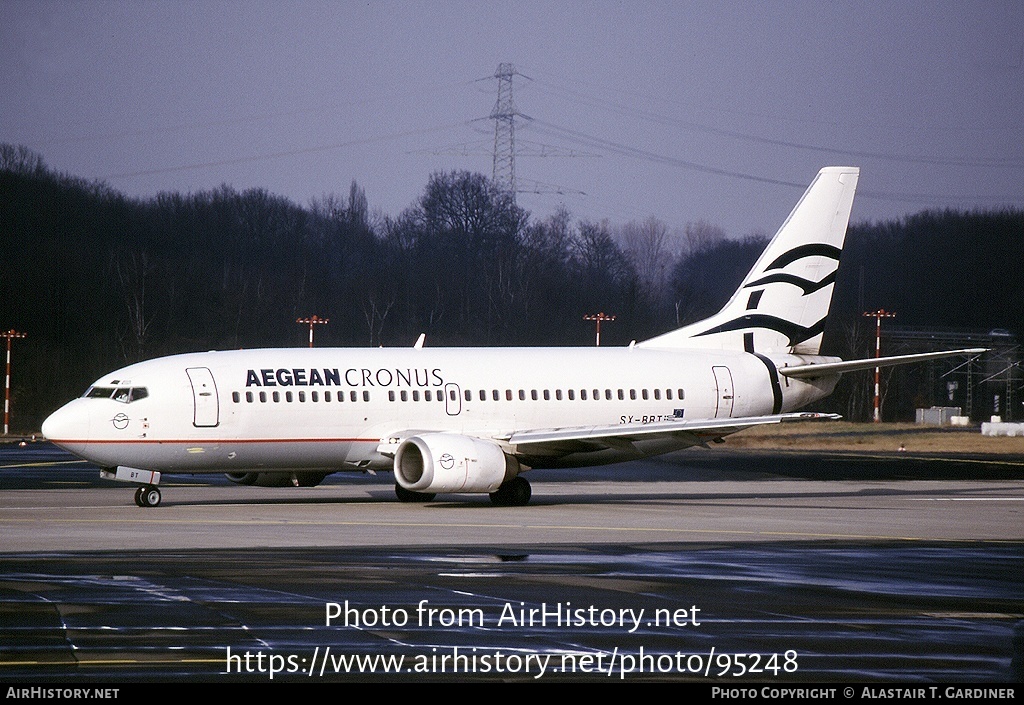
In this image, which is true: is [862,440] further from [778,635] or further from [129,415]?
[778,635]

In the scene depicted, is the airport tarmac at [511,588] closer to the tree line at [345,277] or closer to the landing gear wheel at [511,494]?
the landing gear wheel at [511,494]

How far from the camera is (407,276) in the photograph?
112 metres

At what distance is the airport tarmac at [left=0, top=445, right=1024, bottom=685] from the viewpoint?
39.7 feet

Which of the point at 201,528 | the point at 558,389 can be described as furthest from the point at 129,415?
the point at 558,389

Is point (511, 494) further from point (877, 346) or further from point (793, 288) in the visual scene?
point (877, 346)

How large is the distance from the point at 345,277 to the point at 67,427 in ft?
272

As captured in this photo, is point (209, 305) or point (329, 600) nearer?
point (329, 600)

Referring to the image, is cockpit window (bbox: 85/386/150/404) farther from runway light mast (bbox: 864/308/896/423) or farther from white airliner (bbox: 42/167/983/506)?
runway light mast (bbox: 864/308/896/423)

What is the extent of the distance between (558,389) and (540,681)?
24.0 meters

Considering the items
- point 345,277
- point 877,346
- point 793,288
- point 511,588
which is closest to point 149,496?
point 511,588

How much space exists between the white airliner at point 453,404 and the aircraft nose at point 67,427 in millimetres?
33

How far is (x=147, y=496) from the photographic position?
31.2 meters

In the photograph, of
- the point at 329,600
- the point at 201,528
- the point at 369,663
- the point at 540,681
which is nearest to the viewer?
the point at 540,681

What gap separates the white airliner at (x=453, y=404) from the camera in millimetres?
31125
